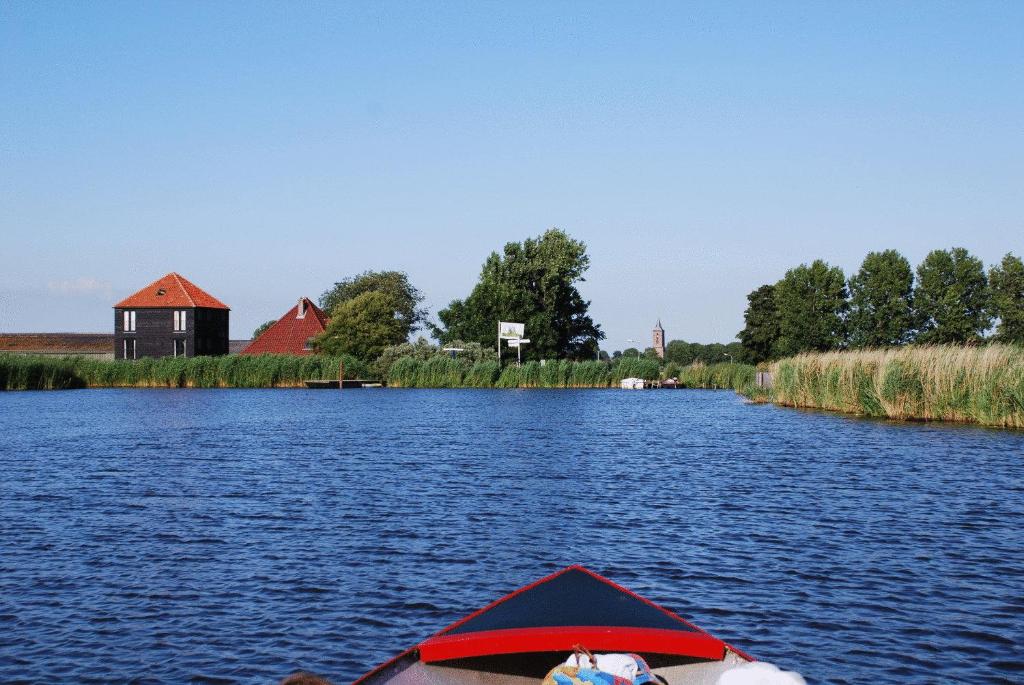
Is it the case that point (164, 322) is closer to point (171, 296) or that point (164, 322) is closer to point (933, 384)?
point (171, 296)

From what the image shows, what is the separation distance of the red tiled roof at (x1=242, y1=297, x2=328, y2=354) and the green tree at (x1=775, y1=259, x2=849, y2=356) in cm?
4962

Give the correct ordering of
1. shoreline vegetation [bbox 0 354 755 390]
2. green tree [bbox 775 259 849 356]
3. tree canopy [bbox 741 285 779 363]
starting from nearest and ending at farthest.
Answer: shoreline vegetation [bbox 0 354 755 390] < green tree [bbox 775 259 849 356] < tree canopy [bbox 741 285 779 363]

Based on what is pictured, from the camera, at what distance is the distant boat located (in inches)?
236

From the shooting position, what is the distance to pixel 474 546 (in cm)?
1380

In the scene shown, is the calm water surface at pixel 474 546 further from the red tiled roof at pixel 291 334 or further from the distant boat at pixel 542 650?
the red tiled roof at pixel 291 334

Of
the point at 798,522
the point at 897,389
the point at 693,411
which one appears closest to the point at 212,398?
the point at 693,411

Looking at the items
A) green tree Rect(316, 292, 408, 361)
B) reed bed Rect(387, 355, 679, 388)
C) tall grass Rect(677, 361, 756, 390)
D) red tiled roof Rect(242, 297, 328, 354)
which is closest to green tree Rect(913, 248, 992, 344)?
tall grass Rect(677, 361, 756, 390)

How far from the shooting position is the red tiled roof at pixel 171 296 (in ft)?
301

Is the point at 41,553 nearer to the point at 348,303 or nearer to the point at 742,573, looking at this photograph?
the point at 742,573

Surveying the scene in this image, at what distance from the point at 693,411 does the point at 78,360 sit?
160ft

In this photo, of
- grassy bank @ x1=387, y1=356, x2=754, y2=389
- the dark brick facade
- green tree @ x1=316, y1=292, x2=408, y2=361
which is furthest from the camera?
the dark brick facade

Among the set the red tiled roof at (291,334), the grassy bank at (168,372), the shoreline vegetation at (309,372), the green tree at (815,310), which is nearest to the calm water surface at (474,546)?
the grassy bank at (168,372)

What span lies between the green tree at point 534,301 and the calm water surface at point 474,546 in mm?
56023

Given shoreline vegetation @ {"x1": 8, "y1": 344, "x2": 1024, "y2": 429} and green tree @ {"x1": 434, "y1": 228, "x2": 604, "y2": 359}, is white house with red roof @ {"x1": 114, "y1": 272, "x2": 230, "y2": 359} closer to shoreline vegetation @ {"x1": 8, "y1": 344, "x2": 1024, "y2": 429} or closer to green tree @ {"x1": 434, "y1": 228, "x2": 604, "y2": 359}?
shoreline vegetation @ {"x1": 8, "y1": 344, "x2": 1024, "y2": 429}
